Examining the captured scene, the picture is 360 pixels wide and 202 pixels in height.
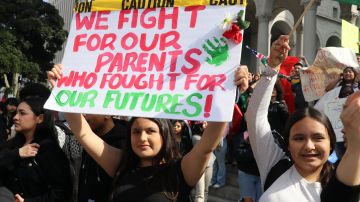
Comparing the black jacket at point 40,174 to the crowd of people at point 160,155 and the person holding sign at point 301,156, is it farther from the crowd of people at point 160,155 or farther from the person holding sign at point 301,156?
the person holding sign at point 301,156

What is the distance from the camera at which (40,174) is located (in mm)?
2844

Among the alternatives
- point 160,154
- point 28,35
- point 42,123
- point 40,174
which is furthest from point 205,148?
point 28,35

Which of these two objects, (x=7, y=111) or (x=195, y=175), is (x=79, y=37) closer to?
(x=195, y=175)

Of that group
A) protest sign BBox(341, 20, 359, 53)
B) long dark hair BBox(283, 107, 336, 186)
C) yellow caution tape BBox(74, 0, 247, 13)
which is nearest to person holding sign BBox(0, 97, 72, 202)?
yellow caution tape BBox(74, 0, 247, 13)

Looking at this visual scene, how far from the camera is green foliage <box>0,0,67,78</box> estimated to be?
2978 centimetres

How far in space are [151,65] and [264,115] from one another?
658mm

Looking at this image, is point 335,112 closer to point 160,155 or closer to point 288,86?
point 288,86

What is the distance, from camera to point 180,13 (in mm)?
A: 2477

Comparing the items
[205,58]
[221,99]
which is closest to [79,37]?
[205,58]

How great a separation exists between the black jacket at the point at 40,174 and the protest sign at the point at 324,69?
3.11 m

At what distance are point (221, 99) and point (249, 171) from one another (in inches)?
106

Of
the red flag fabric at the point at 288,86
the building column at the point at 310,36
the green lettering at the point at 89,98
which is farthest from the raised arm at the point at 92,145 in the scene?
the building column at the point at 310,36

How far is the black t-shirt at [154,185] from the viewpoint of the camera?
89.2 inches

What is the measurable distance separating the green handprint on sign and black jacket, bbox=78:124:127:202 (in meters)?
0.85
